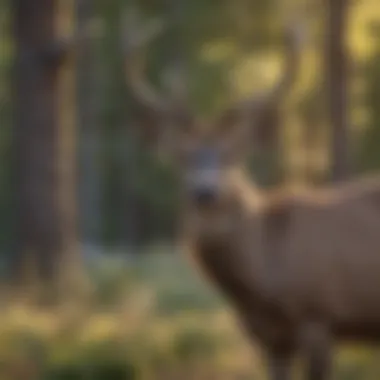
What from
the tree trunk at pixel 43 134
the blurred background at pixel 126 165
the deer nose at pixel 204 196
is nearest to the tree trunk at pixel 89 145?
the blurred background at pixel 126 165

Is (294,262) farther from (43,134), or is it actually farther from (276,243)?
(43,134)

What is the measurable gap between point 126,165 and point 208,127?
15670 millimetres

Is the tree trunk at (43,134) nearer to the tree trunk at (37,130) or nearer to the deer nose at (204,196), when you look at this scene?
the tree trunk at (37,130)

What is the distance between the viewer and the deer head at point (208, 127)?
9477 mm

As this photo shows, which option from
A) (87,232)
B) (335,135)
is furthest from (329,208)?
(87,232)

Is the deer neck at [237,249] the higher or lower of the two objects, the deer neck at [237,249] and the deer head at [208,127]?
the lower

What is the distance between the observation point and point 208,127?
9.74 metres

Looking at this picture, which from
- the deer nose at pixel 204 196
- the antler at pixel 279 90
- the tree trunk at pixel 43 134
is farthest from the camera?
the tree trunk at pixel 43 134

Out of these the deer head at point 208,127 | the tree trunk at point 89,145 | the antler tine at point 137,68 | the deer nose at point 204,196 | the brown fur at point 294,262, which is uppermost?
the antler tine at point 137,68

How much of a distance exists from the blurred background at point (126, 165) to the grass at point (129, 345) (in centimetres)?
2

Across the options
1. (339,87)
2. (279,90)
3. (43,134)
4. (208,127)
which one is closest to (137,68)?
(208,127)

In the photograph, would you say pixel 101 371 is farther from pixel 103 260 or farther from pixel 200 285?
pixel 103 260

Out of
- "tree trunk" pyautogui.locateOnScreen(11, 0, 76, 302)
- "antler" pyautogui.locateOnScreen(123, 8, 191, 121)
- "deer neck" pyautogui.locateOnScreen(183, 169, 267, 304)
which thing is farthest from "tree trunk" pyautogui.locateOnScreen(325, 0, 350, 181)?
"deer neck" pyautogui.locateOnScreen(183, 169, 267, 304)

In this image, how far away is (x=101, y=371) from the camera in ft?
30.4
